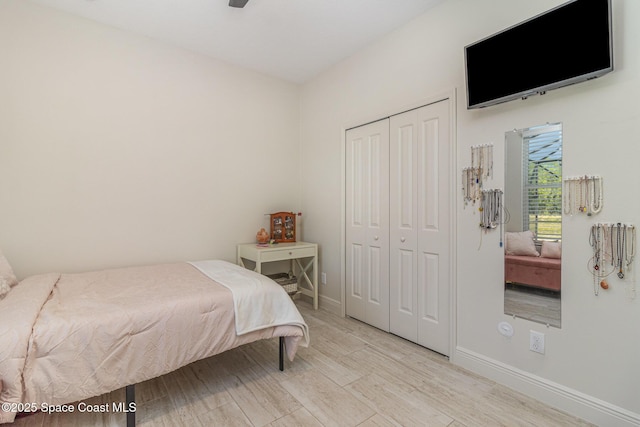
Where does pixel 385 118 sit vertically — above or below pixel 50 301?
above

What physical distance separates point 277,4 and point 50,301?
2.48 m

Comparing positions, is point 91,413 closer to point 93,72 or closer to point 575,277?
point 93,72

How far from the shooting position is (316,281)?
3.31 metres

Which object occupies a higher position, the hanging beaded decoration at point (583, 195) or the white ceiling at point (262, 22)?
the white ceiling at point (262, 22)

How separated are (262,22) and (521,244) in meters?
2.61

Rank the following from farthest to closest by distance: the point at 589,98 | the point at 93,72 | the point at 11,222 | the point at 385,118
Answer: the point at 385,118 → the point at 93,72 → the point at 11,222 → the point at 589,98

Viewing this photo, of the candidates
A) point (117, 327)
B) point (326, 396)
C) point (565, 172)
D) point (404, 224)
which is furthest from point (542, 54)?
point (117, 327)

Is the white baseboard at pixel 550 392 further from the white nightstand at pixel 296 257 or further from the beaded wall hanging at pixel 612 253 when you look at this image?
the white nightstand at pixel 296 257

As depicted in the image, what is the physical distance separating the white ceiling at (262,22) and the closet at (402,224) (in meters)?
0.80

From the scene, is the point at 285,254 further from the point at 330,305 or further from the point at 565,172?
the point at 565,172

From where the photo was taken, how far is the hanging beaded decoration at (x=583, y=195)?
61.8 inches

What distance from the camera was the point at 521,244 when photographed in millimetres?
1871

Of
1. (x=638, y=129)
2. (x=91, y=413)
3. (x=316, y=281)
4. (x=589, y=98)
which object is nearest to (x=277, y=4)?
(x=589, y=98)

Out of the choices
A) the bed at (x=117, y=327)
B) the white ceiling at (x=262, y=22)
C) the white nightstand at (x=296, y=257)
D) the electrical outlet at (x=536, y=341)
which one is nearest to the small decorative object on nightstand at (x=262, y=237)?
the white nightstand at (x=296, y=257)
